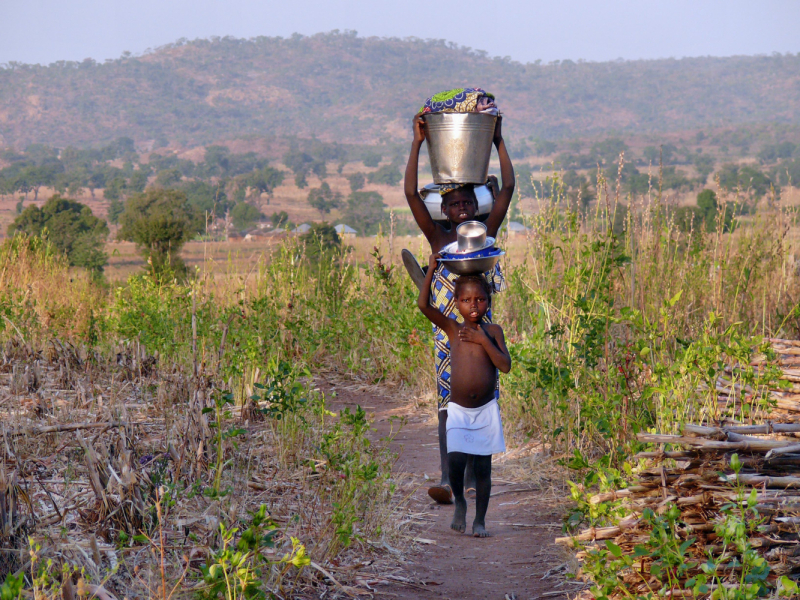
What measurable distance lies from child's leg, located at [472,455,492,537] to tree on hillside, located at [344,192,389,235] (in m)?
53.3

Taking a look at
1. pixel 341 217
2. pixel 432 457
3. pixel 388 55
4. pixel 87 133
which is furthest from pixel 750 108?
pixel 432 457

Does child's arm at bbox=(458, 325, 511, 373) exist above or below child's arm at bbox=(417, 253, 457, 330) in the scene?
below

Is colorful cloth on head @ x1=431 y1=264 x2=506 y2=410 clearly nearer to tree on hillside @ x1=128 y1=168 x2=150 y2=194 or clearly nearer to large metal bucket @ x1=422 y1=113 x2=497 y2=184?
large metal bucket @ x1=422 y1=113 x2=497 y2=184

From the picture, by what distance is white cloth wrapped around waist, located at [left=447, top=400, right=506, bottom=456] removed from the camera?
A: 324 cm

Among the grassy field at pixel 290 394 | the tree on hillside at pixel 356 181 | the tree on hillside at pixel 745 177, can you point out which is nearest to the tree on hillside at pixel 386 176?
the tree on hillside at pixel 356 181

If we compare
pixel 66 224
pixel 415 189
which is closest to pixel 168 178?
pixel 66 224

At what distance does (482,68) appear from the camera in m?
164

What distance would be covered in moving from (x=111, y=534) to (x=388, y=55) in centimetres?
17862

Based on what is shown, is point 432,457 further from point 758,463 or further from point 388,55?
point 388,55

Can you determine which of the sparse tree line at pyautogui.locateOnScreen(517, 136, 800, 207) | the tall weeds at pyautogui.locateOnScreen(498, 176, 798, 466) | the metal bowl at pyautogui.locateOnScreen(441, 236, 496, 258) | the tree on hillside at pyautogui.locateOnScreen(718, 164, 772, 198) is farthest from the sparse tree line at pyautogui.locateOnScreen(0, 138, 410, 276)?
the tree on hillside at pyautogui.locateOnScreen(718, 164, 772, 198)

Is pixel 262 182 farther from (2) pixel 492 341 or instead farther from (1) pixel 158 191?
(2) pixel 492 341

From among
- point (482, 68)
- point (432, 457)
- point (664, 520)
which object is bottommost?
point (432, 457)

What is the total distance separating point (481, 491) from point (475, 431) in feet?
0.91

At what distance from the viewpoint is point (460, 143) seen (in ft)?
11.7
